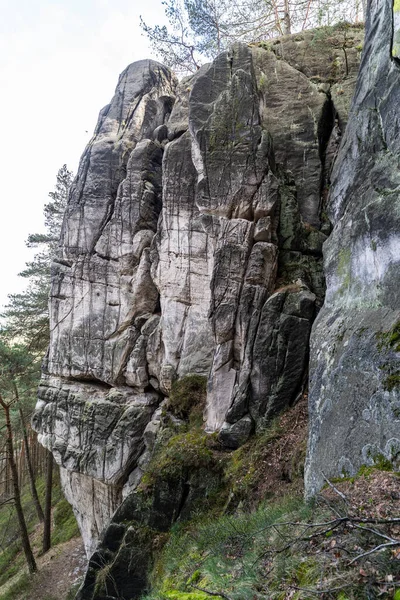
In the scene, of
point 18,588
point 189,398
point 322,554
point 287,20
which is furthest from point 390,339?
point 18,588

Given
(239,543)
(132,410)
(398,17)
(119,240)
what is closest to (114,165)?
(119,240)

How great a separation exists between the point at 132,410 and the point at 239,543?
25.1ft

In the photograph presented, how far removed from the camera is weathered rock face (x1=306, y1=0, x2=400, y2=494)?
4461 mm

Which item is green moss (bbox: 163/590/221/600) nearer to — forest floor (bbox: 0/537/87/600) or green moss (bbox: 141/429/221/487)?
green moss (bbox: 141/429/221/487)

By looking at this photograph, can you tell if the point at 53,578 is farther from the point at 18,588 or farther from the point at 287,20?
the point at 287,20

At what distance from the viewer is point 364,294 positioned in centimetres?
554

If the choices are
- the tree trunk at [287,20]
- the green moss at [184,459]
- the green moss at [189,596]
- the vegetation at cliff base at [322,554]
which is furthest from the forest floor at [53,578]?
the tree trunk at [287,20]

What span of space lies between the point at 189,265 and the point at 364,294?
6727 mm

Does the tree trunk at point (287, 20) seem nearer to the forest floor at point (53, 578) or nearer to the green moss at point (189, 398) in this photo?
the green moss at point (189, 398)

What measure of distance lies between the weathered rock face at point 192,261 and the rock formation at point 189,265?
4 cm

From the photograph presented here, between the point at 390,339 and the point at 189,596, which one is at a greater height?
the point at 390,339

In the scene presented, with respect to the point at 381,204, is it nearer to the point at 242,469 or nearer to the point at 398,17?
the point at 398,17

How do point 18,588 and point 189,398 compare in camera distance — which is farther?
point 18,588

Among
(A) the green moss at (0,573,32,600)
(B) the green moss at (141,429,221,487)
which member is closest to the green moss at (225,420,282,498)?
(B) the green moss at (141,429,221,487)
